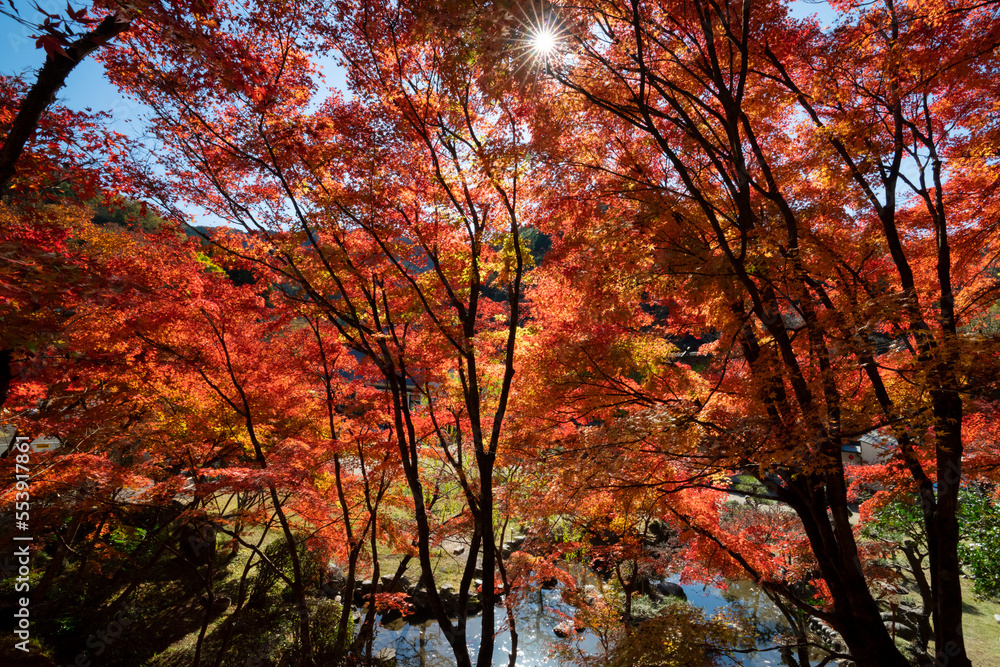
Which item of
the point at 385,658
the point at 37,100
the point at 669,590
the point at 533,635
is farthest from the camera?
the point at 669,590

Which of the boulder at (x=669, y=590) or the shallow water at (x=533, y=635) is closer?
the shallow water at (x=533, y=635)

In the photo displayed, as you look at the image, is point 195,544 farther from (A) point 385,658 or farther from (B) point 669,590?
(B) point 669,590

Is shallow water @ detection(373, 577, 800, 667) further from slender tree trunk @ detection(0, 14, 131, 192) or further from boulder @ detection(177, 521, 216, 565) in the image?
slender tree trunk @ detection(0, 14, 131, 192)

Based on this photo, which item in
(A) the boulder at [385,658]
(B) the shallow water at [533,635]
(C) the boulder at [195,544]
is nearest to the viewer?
(A) the boulder at [385,658]

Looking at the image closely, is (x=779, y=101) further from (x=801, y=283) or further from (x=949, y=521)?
(x=949, y=521)

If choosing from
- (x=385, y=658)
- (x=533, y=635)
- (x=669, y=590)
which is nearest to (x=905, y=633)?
(x=669, y=590)

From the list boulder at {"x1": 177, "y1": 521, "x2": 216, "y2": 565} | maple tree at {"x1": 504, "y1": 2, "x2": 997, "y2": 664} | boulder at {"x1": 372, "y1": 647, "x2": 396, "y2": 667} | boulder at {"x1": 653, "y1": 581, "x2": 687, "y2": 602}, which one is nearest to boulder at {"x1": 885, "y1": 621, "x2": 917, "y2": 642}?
boulder at {"x1": 653, "y1": 581, "x2": 687, "y2": 602}

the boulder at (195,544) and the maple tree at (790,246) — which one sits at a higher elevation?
the maple tree at (790,246)

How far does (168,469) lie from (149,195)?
6.39 m

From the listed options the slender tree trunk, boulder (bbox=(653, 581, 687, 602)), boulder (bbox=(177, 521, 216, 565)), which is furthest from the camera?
boulder (bbox=(653, 581, 687, 602))

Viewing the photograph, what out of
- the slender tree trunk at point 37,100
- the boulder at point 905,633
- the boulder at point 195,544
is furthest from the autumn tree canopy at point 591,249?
the boulder at point 195,544

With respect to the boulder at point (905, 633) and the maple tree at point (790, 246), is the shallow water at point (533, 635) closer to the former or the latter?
the boulder at point (905, 633)

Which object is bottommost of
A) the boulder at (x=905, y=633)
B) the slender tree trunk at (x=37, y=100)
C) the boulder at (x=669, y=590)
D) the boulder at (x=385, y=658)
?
the boulder at (x=385, y=658)

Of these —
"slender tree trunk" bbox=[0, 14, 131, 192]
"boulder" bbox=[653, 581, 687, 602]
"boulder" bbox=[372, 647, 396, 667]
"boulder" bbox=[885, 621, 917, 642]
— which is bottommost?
"boulder" bbox=[372, 647, 396, 667]
